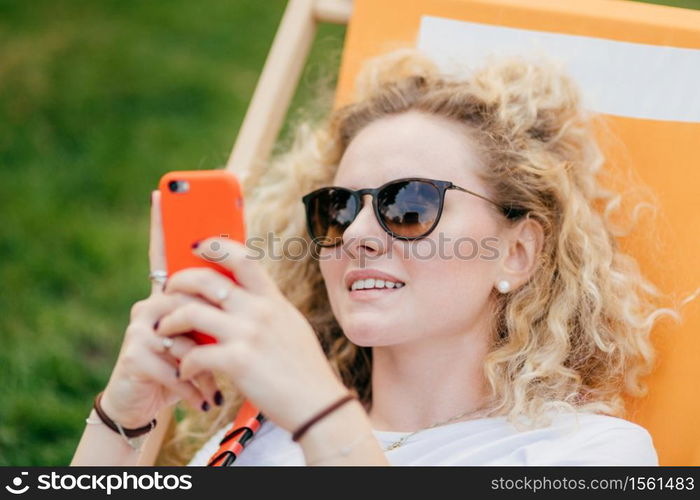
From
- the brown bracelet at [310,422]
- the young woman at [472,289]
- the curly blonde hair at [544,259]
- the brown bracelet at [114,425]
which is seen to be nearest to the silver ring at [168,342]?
the young woman at [472,289]

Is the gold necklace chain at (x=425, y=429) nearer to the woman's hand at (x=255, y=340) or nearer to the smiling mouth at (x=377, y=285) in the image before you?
the smiling mouth at (x=377, y=285)

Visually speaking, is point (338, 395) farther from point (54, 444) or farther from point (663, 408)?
point (54, 444)

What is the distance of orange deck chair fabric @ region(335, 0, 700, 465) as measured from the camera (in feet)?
7.52

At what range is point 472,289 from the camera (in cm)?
Result: 219

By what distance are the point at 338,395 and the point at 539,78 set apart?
4.32ft

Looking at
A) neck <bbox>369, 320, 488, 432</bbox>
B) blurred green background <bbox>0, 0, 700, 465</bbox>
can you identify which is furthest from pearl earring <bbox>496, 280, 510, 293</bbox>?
blurred green background <bbox>0, 0, 700, 465</bbox>

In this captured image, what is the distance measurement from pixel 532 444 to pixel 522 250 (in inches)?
21.1

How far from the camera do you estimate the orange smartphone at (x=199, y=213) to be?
1641mm

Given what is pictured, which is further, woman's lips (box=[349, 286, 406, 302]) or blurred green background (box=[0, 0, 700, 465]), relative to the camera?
blurred green background (box=[0, 0, 700, 465])

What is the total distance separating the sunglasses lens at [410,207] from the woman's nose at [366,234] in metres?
0.03

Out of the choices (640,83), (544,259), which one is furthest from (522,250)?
(640,83)

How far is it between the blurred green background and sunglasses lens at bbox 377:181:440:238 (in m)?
1.08

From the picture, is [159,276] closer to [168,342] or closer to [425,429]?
[168,342]

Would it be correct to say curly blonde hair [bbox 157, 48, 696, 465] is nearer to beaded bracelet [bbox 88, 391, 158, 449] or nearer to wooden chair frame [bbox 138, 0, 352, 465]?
wooden chair frame [bbox 138, 0, 352, 465]
